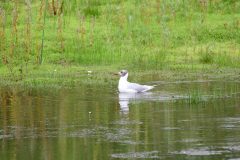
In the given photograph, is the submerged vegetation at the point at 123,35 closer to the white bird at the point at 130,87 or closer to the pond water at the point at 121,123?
the white bird at the point at 130,87

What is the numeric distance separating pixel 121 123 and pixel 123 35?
11609 mm

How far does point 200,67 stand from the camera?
2191 centimetres

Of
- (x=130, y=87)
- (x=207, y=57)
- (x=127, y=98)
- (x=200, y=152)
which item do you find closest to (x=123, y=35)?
(x=207, y=57)

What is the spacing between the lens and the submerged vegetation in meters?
22.6

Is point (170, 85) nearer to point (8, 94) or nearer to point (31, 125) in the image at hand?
point (8, 94)

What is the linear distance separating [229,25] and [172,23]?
186 centimetres

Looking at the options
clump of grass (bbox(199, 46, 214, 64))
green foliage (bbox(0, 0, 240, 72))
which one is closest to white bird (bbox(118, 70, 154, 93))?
green foliage (bbox(0, 0, 240, 72))

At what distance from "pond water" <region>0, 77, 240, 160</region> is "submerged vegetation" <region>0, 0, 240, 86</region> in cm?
369

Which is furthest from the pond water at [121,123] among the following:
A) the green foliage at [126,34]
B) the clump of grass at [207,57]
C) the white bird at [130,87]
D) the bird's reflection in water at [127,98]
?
the green foliage at [126,34]

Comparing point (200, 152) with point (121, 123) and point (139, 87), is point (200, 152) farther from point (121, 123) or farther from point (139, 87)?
point (139, 87)

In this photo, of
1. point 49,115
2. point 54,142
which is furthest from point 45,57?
point 54,142

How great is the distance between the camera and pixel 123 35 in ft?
81.7

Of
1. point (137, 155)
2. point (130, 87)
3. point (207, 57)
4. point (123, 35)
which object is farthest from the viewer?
point (123, 35)

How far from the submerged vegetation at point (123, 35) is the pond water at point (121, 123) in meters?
3.69
